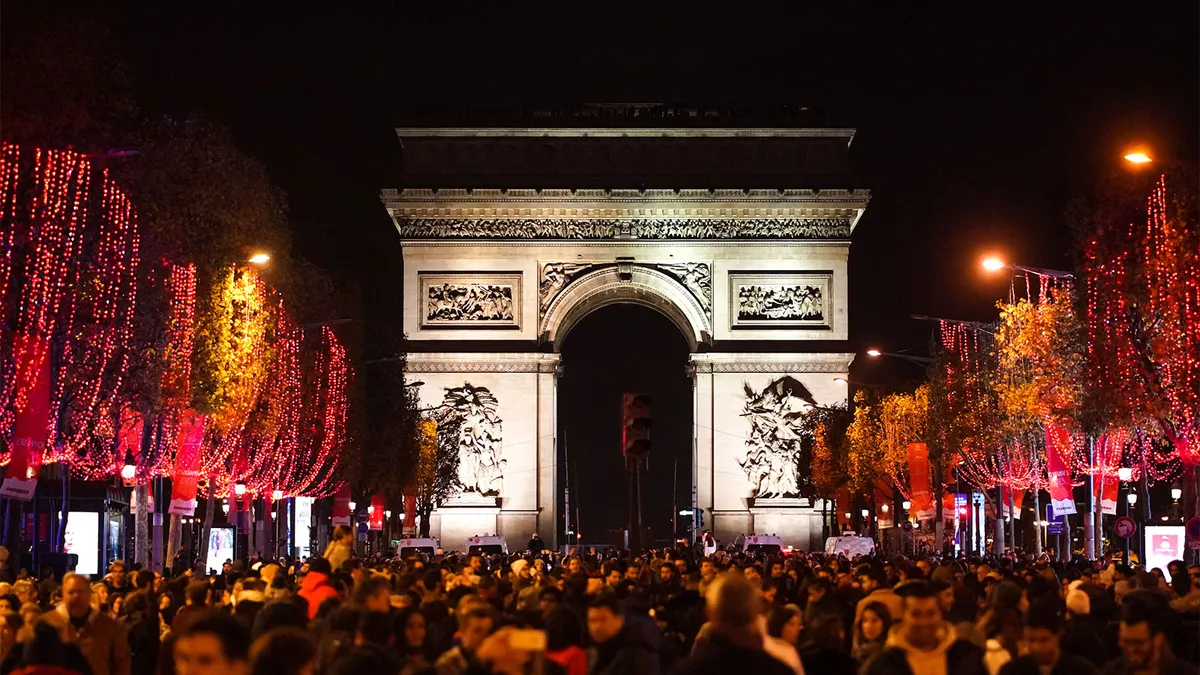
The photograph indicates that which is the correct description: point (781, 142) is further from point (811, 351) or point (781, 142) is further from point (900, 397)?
point (900, 397)

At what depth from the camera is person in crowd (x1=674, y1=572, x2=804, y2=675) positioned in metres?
9.44

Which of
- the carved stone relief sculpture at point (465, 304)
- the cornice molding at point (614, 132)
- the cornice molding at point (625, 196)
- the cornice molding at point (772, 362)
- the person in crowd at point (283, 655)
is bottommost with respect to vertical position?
the person in crowd at point (283, 655)

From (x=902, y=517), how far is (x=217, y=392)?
4849cm

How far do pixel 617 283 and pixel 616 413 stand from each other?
4549 centimetres

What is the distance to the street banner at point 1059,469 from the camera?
154ft

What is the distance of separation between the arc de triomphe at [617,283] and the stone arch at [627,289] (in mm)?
86

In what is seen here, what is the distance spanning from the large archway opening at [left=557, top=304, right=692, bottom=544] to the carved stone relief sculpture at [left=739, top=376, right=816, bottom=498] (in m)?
41.0

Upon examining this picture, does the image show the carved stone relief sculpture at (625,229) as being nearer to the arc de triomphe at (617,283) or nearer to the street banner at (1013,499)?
the arc de triomphe at (617,283)

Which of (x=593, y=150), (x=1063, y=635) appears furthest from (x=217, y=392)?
(x=593, y=150)

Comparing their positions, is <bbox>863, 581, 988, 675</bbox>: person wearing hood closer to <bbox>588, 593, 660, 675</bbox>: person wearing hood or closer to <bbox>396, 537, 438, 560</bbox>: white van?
<bbox>588, 593, 660, 675</bbox>: person wearing hood

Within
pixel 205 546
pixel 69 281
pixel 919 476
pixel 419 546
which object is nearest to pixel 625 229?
pixel 419 546

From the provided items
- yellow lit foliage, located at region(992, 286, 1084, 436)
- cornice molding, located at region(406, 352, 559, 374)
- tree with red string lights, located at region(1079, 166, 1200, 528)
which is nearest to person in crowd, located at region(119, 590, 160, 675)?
tree with red string lights, located at region(1079, 166, 1200, 528)

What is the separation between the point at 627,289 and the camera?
8806 cm

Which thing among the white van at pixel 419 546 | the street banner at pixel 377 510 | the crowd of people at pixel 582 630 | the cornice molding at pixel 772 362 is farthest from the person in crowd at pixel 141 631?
the cornice molding at pixel 772 362
